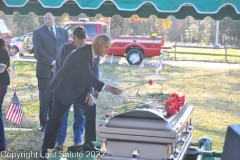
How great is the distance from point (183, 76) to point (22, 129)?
363 inches

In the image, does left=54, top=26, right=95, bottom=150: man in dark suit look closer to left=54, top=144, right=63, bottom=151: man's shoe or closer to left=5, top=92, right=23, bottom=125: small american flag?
left=54, top=144, right=63, bottom=151: man's shoe

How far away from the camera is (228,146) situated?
2.56 m

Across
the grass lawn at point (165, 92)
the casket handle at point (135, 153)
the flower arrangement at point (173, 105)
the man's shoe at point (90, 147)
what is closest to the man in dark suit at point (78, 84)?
the man's shoe at point (90, 147)

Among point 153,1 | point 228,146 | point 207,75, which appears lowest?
point 207,75

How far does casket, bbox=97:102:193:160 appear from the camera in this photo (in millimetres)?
3982

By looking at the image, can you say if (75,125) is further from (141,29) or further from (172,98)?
(141,29)

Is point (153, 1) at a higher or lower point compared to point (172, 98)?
higher

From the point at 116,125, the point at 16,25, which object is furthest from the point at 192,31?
the point at 116,125

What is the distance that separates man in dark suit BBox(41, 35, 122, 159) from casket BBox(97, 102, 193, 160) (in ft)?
2.46

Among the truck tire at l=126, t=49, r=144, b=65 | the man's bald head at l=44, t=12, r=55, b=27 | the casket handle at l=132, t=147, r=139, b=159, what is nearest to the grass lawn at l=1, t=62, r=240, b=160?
the casket handle at l=132, t=147, r=139, b=159

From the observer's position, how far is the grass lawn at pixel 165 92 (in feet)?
22.1

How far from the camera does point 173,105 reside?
4.58 m

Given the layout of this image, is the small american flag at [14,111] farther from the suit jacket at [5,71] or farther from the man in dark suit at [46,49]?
the suit jacket at [5,71]

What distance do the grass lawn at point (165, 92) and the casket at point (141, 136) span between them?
0.43 meters
